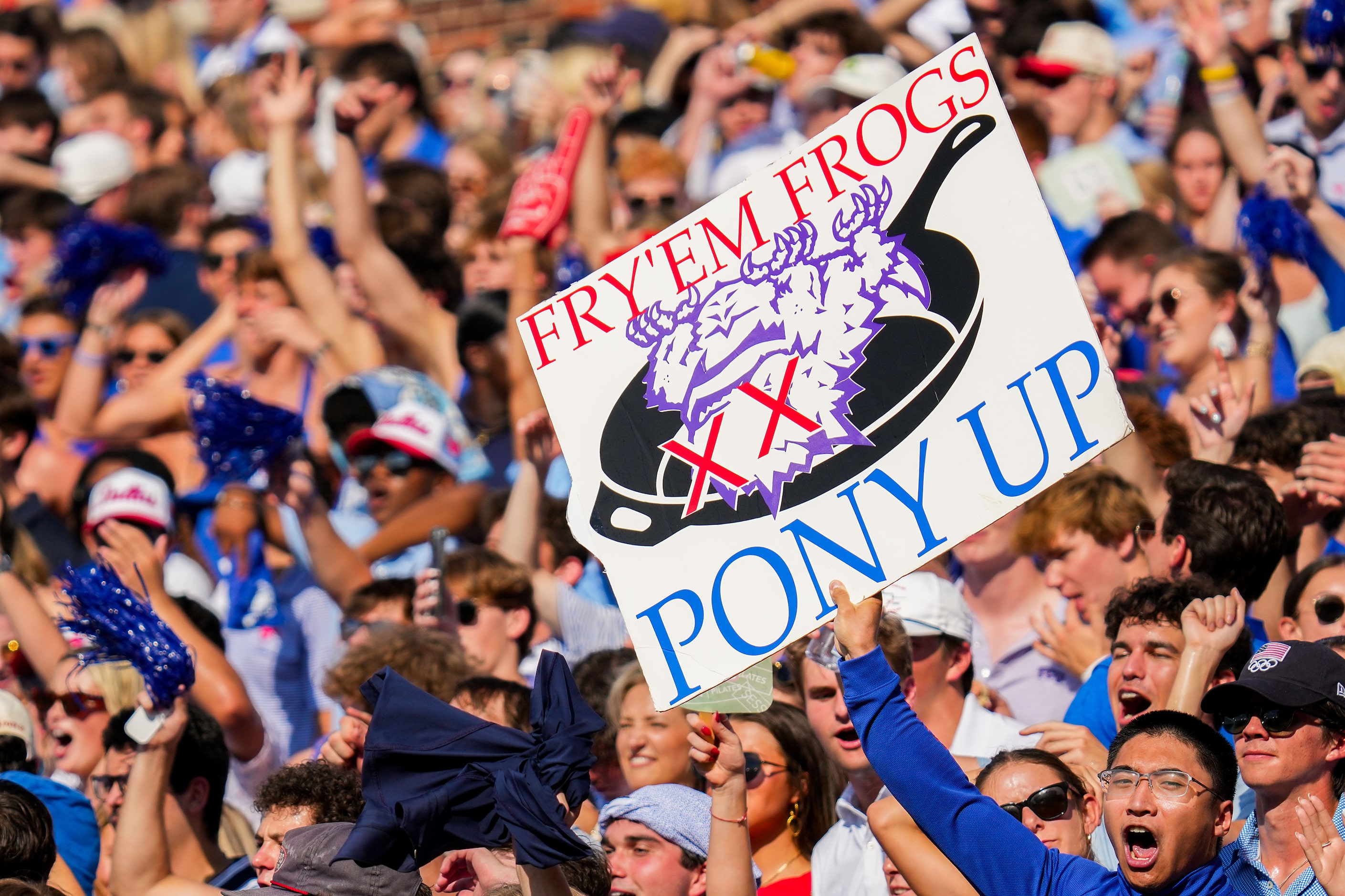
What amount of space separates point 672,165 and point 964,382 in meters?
4.46

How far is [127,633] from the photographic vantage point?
480 centimetres

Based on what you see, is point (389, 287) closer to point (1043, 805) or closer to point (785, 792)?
point (785, 792)

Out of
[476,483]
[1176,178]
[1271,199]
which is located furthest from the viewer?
[1176,178]

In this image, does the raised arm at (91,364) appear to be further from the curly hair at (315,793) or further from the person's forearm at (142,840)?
the curly hair at (315,793)

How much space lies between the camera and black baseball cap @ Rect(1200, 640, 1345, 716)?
11.2ft

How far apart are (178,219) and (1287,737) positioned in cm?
758

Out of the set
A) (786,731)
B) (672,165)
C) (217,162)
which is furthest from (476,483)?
(217,162)

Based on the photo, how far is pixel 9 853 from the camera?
4.00 metres

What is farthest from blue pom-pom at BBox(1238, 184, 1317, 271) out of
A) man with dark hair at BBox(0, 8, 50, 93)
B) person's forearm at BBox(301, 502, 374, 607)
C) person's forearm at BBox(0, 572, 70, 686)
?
man with dark hair at BBox(0, 8, 50, 93)

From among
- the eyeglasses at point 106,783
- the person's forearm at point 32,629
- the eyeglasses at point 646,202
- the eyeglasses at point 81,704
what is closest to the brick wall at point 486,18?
the eyeglasses at point 646,202

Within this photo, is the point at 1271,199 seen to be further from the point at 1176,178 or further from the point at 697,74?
the point at 697,74

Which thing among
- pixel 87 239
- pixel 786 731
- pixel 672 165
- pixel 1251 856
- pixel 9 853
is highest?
pixel 87 239

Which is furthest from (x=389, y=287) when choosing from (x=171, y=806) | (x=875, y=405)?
(x=875, y=405)

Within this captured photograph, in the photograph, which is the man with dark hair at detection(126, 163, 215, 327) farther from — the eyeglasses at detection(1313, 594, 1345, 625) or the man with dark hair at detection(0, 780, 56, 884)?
the eyeglasses at detection(1313, 594, 1345, 625)
